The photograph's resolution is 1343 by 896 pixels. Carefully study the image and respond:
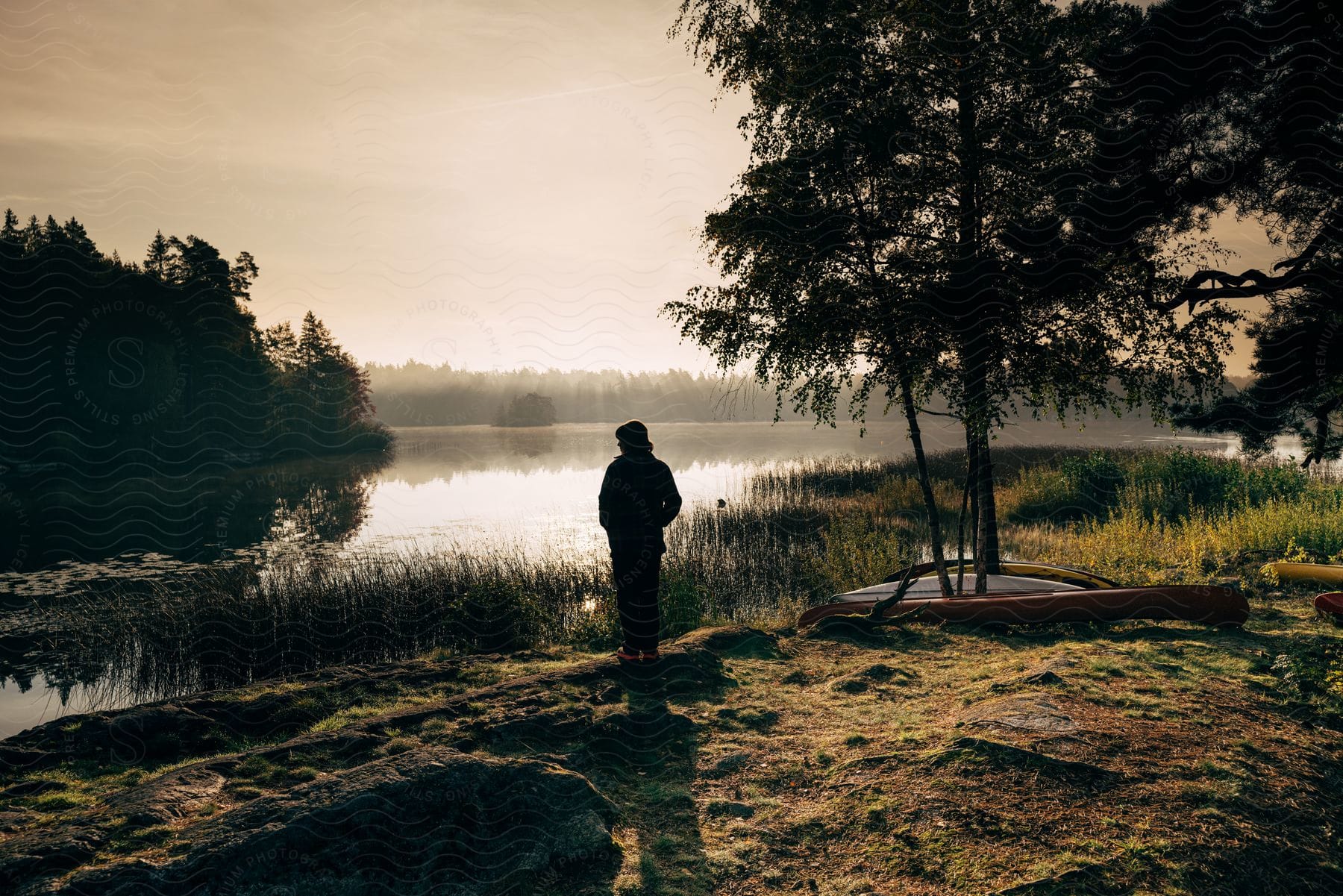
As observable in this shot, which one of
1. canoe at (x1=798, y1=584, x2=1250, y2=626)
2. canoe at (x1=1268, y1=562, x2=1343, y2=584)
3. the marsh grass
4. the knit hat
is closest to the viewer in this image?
the knit hat

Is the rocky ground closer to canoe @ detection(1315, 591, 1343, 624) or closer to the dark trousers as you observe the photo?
the dark trousers

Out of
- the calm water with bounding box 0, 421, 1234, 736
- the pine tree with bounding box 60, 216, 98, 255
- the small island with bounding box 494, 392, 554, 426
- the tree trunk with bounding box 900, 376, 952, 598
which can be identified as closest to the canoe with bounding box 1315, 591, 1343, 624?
the tree trunk with bounding box 900, 376, 952, 598

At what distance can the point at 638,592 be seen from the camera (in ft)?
20.5

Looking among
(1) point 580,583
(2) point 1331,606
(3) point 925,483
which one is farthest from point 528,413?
(2) point 1331,606

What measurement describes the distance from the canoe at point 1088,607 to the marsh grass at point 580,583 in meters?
2.66

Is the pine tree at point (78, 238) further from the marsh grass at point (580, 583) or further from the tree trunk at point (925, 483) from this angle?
the tree trunk at point (925, 483)

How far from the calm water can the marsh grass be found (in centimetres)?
74

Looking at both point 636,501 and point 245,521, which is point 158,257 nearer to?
point 245,521

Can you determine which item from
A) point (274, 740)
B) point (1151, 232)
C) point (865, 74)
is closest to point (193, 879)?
point (274, 740)

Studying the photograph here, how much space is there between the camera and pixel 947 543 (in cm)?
1608

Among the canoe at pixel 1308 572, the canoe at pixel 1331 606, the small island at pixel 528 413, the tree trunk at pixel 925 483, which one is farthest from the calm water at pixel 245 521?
the small island at pixel 528 413

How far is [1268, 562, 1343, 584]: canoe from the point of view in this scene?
8.07 meters

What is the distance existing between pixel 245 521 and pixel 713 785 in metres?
25.8

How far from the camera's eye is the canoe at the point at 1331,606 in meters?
6.60
